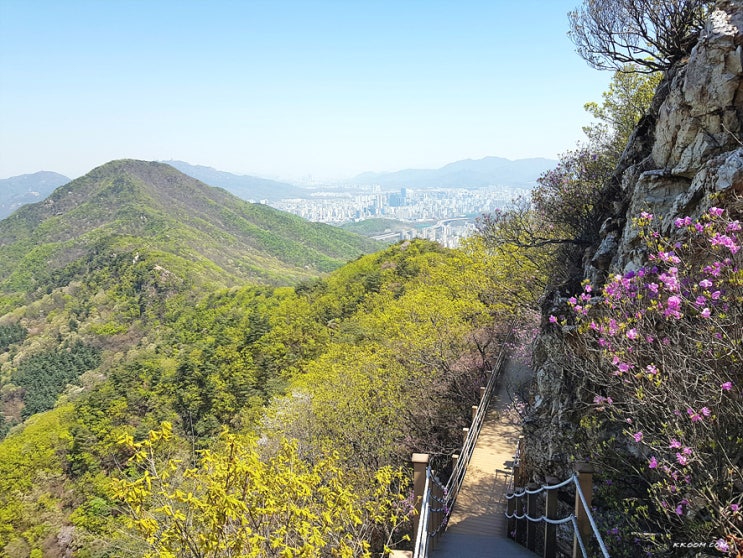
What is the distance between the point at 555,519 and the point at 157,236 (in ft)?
341

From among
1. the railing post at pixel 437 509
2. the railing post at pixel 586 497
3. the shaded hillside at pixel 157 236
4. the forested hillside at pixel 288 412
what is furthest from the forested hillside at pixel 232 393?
the shaded hillside at pixel 157 236

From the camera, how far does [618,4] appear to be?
21.2ft

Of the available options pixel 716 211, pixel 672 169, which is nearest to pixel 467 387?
pixel 672 169

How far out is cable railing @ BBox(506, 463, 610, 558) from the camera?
3.22 m

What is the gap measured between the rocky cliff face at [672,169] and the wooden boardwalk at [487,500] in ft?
3.77

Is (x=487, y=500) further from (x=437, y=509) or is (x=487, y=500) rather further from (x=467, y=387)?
(x=467, y=387)

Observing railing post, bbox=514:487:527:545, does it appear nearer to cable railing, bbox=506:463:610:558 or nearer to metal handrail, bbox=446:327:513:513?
cable railing, bbox=506:463:610:558

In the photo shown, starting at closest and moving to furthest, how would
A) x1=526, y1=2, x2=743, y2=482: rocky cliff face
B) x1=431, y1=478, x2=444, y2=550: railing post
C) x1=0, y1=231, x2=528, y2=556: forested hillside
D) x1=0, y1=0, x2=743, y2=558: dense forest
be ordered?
x1=0, y1=0, x2=743, y2=558: dense forest
x1=526, y1=2, x2=743, y2=482: rocky cliff face
x1=0, y1=231, x2=528, y2=556: forested hillside
x1=431, y1=478, x2=444, y2=550: railing post

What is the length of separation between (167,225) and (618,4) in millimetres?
110657

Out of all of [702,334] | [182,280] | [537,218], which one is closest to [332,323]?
[537,218]

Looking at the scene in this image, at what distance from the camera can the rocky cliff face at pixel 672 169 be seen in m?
4.41

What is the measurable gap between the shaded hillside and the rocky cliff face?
6809 centimetres

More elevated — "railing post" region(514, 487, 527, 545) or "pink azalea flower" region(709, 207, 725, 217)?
"pink azalea flower" region(709, 207, 725, 217)

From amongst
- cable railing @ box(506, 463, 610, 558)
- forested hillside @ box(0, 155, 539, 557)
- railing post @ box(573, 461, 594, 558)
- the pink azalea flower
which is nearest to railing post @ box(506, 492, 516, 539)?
cable railing @ box(506, 463, 610, 558)
